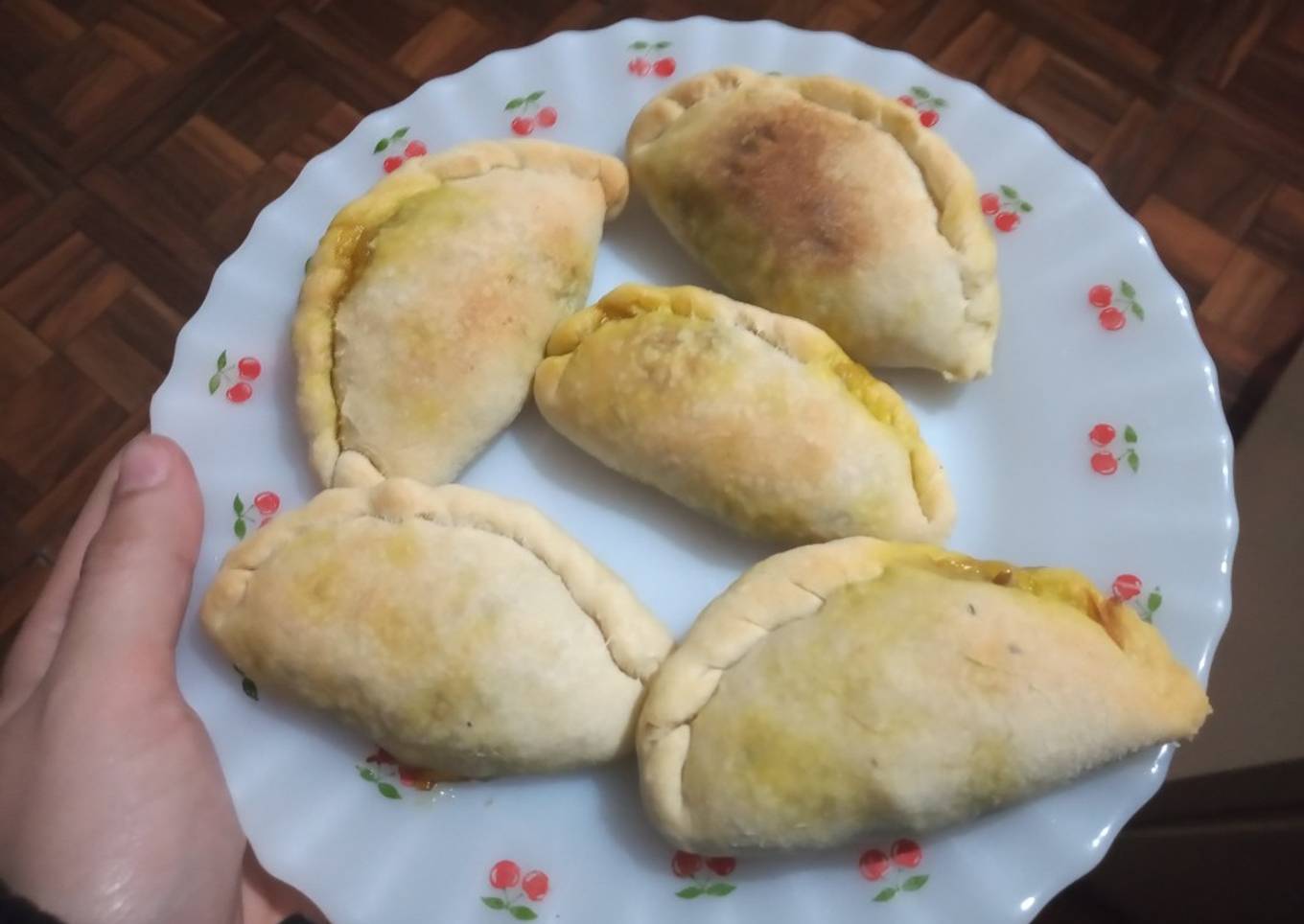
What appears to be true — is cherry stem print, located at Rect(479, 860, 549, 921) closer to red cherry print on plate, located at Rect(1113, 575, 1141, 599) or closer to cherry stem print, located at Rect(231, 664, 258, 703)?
cherry stem print, located at Rect(231, 664, 258, 703)

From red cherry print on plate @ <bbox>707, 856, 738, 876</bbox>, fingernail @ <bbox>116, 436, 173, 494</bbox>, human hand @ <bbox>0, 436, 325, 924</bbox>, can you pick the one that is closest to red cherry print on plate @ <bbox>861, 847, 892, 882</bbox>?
red cherry print on plate @ <bbox>707, 856, 738, 876</bbox>

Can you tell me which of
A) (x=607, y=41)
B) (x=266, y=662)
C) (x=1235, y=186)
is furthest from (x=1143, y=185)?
(x=266, y=662)

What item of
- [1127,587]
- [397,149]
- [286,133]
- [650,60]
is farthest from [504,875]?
[286,133]

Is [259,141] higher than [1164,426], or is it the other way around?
[1164,426]

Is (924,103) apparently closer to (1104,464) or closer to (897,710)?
(1104,464)

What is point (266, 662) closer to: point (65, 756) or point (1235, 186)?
point (65, 756)

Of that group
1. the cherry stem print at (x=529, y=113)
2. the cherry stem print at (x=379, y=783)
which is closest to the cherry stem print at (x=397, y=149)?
the cherry stem print at (x=529, y=113)

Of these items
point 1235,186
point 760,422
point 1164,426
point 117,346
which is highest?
point 1235,186
